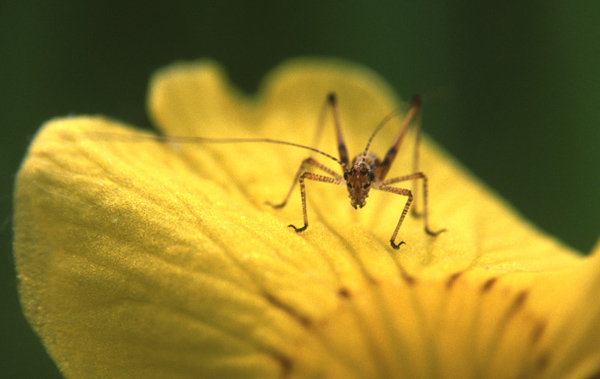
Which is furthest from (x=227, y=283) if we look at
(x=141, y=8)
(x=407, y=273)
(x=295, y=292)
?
(x=141, y=8)

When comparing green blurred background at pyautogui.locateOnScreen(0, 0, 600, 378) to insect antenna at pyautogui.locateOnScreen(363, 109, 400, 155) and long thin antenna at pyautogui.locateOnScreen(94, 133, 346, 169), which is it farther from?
long thin antenna at pyautogui.locateOnScreen(94, 133, 346, 169)

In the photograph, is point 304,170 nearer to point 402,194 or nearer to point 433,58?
point 402,194

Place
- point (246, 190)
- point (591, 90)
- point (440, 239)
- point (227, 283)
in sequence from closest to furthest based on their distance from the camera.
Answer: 1. point (227, 283)
2. point (440, 239)
3. point (246, 190)
4. point (591, 90)

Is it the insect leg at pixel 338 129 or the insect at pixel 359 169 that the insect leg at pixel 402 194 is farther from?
the insect leg at pixel 338 129

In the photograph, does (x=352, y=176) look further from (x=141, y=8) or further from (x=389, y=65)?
(x=141, y=8)

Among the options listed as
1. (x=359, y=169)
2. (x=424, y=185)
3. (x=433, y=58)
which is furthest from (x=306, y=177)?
(x=433, y=58)

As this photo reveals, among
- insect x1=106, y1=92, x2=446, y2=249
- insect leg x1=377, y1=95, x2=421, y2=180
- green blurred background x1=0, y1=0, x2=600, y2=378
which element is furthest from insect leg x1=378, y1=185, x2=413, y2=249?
green blurred background x1=0, y1=0, x2=600, y2=378

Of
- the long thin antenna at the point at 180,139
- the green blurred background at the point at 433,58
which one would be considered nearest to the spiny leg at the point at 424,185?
the long thin antenna at the point at 180,139
